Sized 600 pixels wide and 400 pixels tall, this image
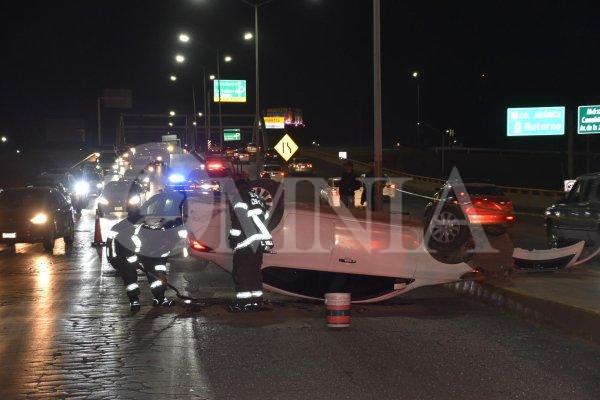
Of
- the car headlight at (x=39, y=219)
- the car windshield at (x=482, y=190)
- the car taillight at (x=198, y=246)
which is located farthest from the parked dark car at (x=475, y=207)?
the car headlight at (x=39, y=219)

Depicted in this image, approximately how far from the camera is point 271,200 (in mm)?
13648

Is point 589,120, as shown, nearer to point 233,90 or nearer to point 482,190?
point 482,190

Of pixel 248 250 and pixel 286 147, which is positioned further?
pixel 286 147

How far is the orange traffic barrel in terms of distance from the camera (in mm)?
9680

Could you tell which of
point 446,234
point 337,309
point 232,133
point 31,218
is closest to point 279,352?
point 337,309

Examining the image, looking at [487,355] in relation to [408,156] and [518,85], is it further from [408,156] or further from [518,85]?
[518,85]

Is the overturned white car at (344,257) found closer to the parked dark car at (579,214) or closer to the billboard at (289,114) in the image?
the parked dark car at (579,214)

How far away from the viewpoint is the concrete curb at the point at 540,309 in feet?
31.1

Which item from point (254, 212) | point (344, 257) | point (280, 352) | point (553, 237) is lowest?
point (280, 352)

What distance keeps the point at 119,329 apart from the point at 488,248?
27.3 feet

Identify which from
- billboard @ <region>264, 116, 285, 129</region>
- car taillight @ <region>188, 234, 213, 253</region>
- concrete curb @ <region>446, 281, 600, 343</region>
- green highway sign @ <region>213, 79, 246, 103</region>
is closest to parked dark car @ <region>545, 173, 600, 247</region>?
concrete curb @ <region>446, 281, 600, 343</region>

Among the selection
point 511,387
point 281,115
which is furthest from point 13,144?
point 511,387

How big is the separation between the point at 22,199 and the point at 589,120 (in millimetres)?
37200

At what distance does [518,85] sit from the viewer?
8956cm
